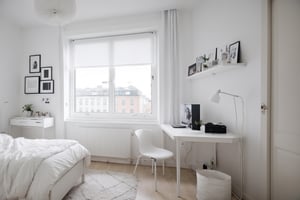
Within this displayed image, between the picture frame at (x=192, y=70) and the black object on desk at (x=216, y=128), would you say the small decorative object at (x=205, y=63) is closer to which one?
the picture frame at (x=192, y=70)

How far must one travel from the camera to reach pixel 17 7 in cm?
282

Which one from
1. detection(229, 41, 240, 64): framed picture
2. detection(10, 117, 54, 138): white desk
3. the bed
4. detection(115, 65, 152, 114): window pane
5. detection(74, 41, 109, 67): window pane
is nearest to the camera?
the bed

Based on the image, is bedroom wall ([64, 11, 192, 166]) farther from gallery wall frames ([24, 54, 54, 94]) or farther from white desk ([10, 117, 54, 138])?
gallery wall frames ([24, 54, 54, 94])

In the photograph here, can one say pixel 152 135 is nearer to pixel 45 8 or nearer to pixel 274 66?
pixel 274 66

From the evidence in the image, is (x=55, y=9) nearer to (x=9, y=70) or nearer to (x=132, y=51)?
(x=132, y=51)

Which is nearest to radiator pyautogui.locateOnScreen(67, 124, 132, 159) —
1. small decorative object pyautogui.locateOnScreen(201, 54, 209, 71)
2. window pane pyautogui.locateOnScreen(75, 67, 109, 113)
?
window pane pyautogui.locateOnScreen(75, 67, 109, 113)

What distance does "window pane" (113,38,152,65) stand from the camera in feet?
10.4

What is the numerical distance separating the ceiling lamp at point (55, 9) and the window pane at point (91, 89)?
69.1 inches

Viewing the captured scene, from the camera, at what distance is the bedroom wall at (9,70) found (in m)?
3.20

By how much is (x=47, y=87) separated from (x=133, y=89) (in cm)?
190

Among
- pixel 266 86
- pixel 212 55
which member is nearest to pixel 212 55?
pixel 212 55

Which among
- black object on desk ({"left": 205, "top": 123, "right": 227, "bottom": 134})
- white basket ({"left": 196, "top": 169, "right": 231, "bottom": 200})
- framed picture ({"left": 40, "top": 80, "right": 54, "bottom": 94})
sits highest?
framed picture ({"left": 40, "top": 80, "right": 54, "bottom": 94})

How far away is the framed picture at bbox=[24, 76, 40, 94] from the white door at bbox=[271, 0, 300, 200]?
4199mm

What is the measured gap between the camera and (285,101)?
143cm
